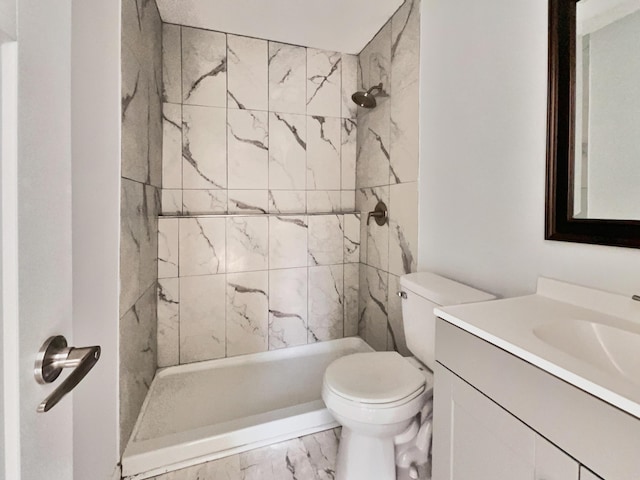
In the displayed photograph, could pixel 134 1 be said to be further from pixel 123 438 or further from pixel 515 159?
pixel 123 438

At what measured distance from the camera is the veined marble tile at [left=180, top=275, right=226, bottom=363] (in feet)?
6.55

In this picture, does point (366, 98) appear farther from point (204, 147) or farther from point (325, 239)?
point (204, 147)

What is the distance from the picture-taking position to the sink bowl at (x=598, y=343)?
726mm

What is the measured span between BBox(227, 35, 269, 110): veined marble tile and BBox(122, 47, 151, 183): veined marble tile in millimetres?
629

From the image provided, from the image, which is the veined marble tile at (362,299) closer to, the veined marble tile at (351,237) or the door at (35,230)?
the veined marble tile at (351,237)

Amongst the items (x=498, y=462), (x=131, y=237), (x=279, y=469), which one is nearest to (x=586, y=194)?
(x=498, y=462)

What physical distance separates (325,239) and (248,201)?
62 cm

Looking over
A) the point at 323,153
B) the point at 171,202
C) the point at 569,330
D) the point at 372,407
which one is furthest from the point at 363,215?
the point at 569,330

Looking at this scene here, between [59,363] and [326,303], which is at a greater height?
[59,363]

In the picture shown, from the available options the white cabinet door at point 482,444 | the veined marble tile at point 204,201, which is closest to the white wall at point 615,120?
the white cabinet door at point 482,444

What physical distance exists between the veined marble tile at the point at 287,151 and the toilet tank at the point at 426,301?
1176mm

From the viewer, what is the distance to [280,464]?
1.40 meters

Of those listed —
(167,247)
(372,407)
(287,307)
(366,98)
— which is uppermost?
(366,98)

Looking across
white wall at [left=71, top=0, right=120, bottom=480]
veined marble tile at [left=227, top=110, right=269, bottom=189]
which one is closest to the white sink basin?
white wall at [left=71, top=0, right=120, bottom=480]
